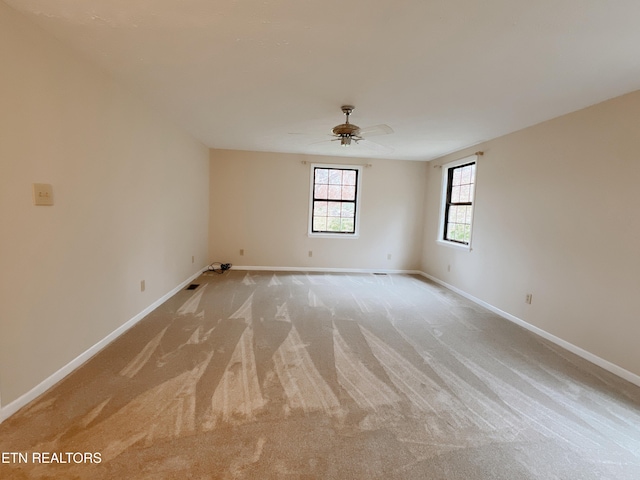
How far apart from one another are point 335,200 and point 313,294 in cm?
230

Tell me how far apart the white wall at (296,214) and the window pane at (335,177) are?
242mm

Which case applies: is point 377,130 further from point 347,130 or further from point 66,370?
point 66,370

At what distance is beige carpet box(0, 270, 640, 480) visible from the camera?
142 centimetres

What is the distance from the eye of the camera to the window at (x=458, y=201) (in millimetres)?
4582

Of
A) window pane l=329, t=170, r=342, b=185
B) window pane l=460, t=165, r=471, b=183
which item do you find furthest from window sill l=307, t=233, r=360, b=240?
window pane l=460, t=165, r=471, b=183

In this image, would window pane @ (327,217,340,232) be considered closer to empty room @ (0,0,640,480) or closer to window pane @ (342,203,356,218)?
window pane @ (342,203,356,218)

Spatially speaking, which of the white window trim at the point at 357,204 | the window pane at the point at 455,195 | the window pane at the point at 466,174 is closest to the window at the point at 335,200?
the white window trim at the point at 357,204

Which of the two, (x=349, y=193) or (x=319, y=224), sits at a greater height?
(x=349, y=193)

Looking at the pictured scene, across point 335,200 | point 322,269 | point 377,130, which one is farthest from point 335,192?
point 377,130

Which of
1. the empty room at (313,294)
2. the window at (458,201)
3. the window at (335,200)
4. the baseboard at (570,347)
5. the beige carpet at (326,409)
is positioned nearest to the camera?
the beige carpet at (326,409)

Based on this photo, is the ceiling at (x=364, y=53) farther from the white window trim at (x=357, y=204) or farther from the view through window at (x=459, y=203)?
the white window trim at (x=357, y=204)

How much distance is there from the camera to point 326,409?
71.3 inches

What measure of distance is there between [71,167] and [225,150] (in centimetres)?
357

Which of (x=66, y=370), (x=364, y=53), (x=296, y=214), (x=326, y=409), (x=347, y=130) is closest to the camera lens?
(x=326, y=409)
